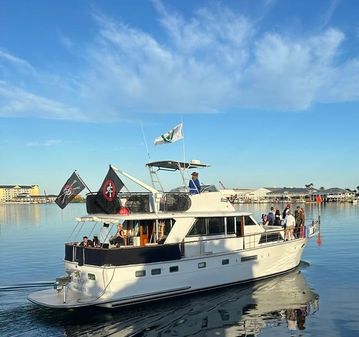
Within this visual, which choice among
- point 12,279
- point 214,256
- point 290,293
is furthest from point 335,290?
point 12,279

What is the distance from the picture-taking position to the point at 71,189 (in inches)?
669

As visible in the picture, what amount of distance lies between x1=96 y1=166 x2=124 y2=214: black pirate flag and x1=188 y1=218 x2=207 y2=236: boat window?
123 inches

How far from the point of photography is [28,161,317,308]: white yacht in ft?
48.1

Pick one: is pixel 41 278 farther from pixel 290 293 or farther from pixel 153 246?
pixel 290 293

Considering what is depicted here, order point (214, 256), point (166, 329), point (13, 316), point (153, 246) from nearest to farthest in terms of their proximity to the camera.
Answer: point (166, 329)
point (13, 316)
point (153, 246)
point (214, 256)

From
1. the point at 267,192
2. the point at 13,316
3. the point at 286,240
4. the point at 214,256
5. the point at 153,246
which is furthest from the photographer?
the point at 267,192

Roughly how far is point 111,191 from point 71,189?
2.19m

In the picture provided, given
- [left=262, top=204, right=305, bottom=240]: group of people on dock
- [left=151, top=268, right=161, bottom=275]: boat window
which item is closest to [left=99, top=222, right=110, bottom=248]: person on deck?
[left=151, top=268, right=161, bottom=275]: boat window

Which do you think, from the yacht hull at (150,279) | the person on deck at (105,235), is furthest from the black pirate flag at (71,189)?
the yacht hull at (150,279)

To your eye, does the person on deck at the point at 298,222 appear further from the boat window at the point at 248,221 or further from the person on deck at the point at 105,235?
the person on deck at the point at 105,235

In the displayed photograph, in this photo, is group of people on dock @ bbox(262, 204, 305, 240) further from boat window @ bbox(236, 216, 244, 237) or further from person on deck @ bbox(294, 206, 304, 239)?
boat window @ bbox(236, 216, 244, 237)

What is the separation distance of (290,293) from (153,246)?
5981mm

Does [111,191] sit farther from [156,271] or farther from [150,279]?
[150,279]

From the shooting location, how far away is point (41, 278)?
2116cm
